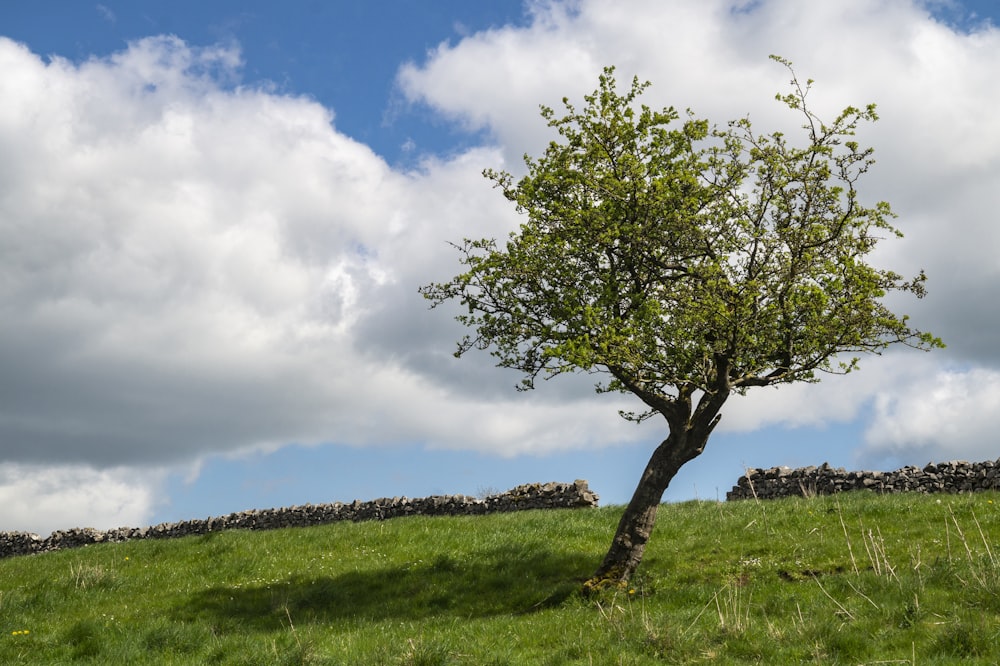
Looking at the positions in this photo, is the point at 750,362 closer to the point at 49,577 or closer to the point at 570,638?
the point at 570,638

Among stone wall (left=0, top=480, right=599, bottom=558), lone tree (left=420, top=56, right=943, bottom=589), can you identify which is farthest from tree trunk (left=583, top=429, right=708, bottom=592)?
stone wall (left=0, top=480, right=599, bottom=558)

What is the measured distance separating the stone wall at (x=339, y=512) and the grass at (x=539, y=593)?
Answer: 10.3ft

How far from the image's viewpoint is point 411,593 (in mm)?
20719

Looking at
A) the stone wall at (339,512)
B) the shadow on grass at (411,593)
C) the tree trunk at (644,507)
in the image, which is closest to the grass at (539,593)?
the shadow on grass at (411,593)

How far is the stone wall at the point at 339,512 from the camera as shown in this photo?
3150 cm

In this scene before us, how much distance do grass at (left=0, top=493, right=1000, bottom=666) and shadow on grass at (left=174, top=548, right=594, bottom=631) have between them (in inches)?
2.9

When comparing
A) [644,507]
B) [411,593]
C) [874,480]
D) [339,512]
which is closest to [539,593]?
[644,507]

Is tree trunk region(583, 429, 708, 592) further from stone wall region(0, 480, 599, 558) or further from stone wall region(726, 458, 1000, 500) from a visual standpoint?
stone wall region(0, 480, 599, 558)

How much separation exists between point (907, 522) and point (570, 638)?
37.7ft

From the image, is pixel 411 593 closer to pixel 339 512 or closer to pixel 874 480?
pixel 339 512

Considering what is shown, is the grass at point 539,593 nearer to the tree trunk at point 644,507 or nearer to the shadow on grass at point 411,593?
the shadow on grass at point 411,593

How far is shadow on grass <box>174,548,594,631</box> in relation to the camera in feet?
62.7

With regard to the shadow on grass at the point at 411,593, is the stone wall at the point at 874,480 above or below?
above

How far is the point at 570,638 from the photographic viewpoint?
47.3ft
